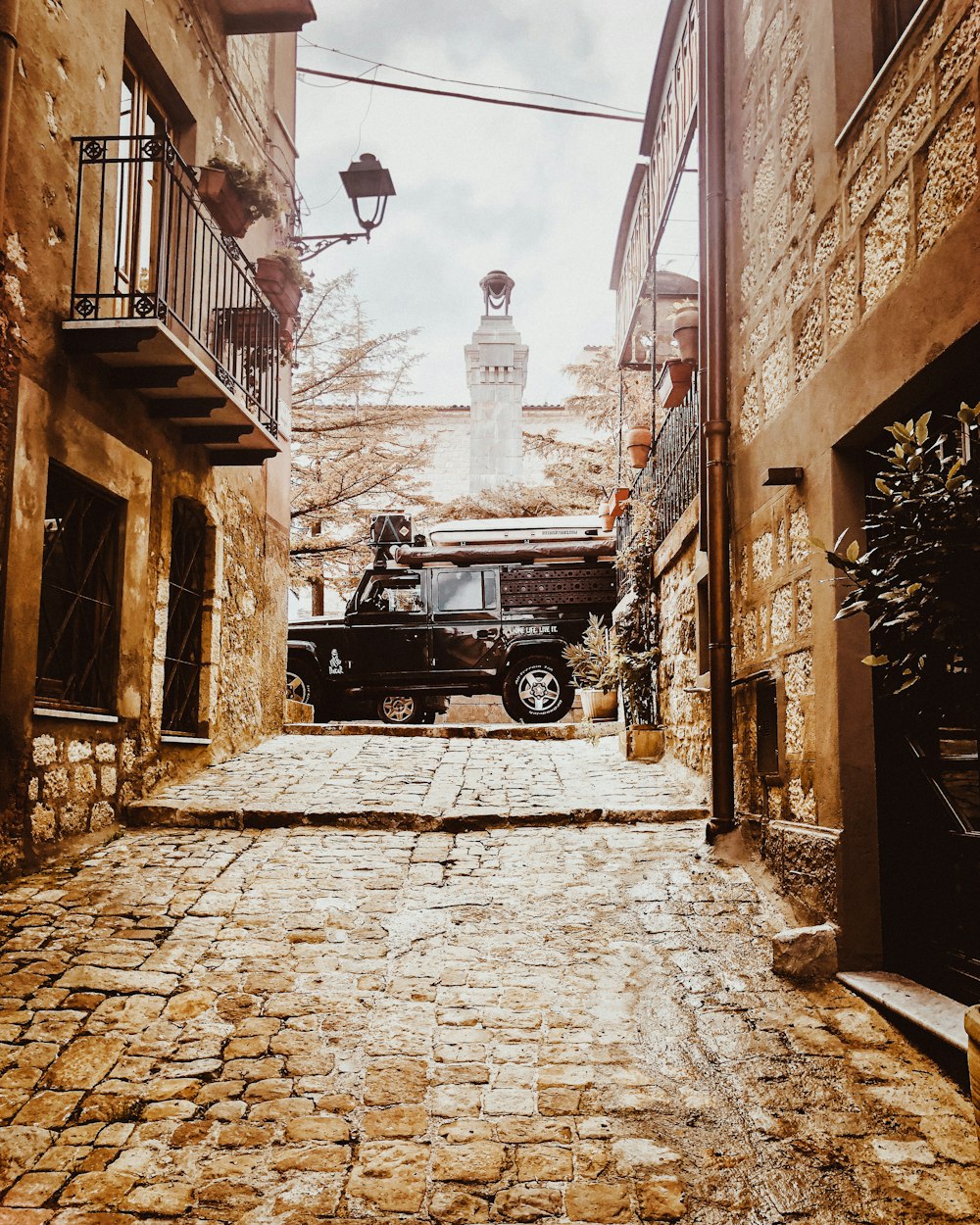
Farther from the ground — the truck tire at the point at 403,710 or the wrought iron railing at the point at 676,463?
the wrought iron railing at the point at 676,463

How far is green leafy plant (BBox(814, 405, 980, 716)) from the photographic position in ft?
8.07

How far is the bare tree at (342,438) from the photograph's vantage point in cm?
1628

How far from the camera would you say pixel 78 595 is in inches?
236

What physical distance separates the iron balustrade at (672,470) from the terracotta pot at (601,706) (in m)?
1.47

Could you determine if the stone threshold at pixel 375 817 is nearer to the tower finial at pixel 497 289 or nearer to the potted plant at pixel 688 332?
the potted plant at pixel 688 332

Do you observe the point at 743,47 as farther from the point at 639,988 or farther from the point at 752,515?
the point at 639,988

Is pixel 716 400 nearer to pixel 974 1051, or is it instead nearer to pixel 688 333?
pixel 688 333

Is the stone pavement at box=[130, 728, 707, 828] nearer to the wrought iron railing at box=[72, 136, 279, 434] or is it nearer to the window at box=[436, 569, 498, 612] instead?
the window at box=[436, 569, 498, 612]

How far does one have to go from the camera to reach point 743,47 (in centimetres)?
568

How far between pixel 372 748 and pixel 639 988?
18.3 feet

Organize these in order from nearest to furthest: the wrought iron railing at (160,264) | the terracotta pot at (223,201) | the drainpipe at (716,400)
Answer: the drainpipe at (716,400) → the wrought iron railing at (160,264) → the terracotta pot at (223,201)

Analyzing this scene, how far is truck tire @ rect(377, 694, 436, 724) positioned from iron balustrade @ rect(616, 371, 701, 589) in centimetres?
344

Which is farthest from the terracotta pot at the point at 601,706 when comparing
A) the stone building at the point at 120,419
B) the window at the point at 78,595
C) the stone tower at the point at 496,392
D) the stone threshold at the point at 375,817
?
the stone tower at the point at 496,392

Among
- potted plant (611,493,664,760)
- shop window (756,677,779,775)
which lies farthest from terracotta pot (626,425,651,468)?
shop window (756,677,779,775)
